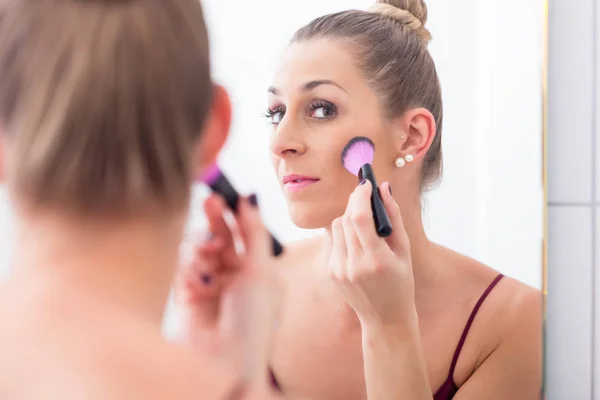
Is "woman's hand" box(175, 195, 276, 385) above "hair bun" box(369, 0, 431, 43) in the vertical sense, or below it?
below

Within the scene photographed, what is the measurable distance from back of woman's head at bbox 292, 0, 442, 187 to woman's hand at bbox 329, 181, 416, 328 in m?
0.10

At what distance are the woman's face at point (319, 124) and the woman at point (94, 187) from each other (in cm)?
29

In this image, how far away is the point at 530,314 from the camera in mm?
869

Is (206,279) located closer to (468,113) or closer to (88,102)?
(88,102)

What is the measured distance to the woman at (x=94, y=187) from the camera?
0.45m

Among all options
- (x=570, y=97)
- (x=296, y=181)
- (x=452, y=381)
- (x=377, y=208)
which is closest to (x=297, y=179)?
(x=296, y=181)

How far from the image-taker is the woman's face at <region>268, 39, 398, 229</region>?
79 centimetres

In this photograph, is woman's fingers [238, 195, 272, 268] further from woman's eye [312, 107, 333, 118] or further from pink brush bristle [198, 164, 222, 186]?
woman's eye [312, 107, 333, 118]

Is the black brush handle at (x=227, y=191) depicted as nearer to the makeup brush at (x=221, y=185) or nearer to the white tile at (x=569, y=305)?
the makeup brush at (x=221, y=185)

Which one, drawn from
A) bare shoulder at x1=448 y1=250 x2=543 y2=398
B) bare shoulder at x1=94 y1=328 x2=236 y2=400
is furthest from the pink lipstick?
bare shoulder at x1=94 y1=328 x2=236 y2=400

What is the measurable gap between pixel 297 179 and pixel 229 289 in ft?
0.60

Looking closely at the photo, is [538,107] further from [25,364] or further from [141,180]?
[25,364]

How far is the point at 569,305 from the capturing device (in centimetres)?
94

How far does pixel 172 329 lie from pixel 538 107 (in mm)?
550
